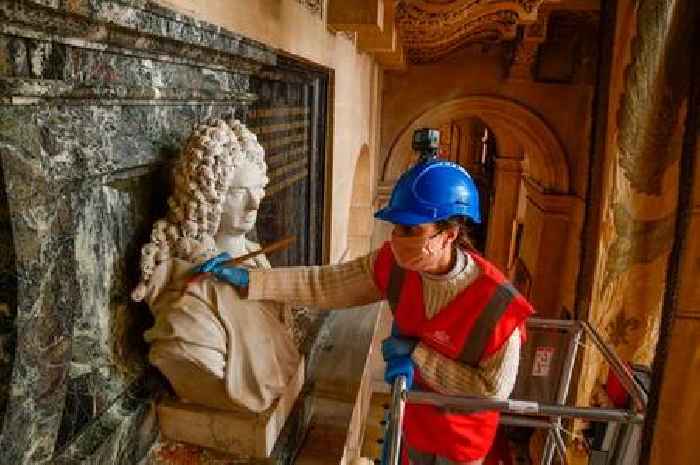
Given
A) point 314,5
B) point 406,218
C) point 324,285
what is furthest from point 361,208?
point 406,218

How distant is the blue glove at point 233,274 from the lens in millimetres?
1634

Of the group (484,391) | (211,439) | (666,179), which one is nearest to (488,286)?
(484,391)

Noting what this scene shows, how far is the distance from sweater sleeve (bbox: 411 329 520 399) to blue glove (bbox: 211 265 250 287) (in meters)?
0.59

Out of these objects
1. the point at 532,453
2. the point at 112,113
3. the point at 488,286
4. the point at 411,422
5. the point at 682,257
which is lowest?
the point at 532,453

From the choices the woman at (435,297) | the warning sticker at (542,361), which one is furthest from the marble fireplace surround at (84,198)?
the warning sticker at (542,361)

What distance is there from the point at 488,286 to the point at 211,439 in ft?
3.09

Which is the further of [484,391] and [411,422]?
[411,422]

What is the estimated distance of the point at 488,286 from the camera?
1.73 m

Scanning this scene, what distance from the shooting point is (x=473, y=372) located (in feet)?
5.74

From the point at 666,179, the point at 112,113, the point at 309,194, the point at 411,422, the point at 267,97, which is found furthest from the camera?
the point at 666,179

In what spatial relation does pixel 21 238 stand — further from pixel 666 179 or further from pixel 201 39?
pixel 666 179

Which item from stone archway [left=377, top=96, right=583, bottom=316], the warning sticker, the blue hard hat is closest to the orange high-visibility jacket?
the blue hard hat

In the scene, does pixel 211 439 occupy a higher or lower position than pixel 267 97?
lower

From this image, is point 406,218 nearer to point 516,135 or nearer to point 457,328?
point 457,328
